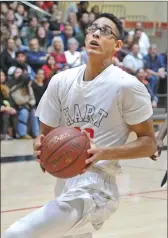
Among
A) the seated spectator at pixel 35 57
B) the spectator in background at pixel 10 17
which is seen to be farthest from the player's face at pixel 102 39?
the spectator in background at pixel 10 17

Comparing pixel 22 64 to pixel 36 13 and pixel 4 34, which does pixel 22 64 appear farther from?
pixel 36 13

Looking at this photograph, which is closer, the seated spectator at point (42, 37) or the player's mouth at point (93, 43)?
the player's mouth at point (93, 43)

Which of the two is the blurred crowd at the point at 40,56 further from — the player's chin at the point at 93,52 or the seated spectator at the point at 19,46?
the player's chin at the point at 93,52

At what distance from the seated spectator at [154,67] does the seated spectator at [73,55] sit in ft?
6.57

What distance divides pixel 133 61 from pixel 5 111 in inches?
152

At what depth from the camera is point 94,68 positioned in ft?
12.2

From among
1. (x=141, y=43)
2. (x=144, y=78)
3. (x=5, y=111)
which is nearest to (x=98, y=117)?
(x=5, y=111)

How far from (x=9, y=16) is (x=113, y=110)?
34.3 ft

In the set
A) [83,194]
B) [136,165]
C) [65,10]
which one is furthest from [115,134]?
[65,10]

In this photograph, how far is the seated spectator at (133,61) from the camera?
1377 cm

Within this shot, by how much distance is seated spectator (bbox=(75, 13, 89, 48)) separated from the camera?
564 inches

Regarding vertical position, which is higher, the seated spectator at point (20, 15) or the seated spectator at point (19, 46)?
the seated spectator at point (20, 15)

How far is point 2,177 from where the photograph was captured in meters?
8.36

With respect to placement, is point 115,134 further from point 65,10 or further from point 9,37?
point 65,10
